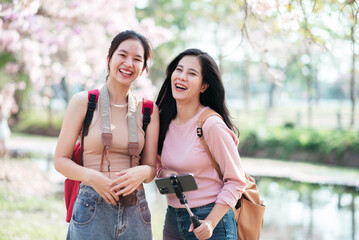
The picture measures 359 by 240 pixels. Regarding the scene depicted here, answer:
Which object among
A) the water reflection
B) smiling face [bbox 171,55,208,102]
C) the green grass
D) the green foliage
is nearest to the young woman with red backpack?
smiling face [bbox 171,55,208,102]

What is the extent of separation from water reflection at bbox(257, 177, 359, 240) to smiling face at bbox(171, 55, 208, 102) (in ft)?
14.0

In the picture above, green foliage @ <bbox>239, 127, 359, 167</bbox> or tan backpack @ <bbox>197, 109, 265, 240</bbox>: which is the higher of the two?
tan backpack @ <bbox>197, 109, 265, 240</bbox>

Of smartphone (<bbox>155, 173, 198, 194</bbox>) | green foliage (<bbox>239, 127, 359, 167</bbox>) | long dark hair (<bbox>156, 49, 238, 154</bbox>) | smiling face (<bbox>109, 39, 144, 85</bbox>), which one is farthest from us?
green foliage (<bbox>239, 127, 359, 167</bbox>)

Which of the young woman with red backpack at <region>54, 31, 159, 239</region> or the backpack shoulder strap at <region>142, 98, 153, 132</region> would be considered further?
→ the backpack shoulder strap at <region>142, 98, 153, 132</region>

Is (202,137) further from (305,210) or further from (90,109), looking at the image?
(305,210)

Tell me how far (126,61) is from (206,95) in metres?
0.54

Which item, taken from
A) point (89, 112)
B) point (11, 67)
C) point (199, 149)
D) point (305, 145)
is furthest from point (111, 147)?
point (305, 145)

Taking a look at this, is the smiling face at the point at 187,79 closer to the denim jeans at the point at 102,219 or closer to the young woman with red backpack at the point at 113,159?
the young woman with red backpack at the point at 113,159

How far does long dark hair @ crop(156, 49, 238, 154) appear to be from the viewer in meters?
2.54

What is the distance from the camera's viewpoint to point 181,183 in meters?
2.21

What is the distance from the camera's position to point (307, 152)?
49.0 feet

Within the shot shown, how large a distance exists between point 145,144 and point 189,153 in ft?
0.83

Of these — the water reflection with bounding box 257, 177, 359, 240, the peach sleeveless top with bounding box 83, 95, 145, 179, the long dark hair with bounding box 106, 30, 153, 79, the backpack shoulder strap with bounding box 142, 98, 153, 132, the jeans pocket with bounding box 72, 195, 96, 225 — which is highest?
the long dark hair with bounding box 106, 30, 153, 79

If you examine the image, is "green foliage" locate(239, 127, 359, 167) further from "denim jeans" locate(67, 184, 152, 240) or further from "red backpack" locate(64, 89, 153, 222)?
"denim jeans" locate(67, 184, 152, 240)
